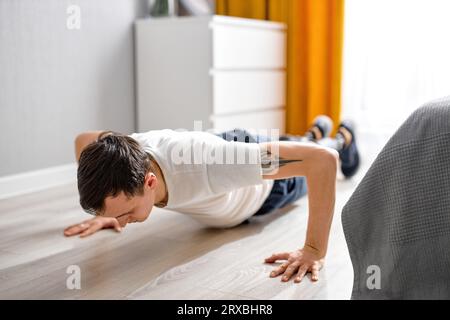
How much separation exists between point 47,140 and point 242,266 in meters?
1.40

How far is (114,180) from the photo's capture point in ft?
4.05

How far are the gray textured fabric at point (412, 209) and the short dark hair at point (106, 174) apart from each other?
20.1 inches

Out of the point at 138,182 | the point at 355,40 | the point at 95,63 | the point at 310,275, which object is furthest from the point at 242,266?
the point at 355,40

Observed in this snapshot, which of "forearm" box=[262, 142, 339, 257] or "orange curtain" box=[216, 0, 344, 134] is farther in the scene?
"orange curtain" box=[216, 0, 344, 134]

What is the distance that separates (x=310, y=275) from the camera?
55.4 inches

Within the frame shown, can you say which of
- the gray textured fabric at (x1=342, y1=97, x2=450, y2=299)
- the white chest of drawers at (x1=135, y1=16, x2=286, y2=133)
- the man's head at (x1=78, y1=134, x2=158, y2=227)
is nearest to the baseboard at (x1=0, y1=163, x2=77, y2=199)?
the white chest of drawers at (x1=135, y1=16, x2=286, y2=133)

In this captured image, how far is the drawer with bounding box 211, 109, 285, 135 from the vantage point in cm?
296

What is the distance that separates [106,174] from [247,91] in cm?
200

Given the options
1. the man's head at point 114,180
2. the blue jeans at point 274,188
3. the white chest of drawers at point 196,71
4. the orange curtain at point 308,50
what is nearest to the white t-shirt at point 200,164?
the man's head at point 114,180

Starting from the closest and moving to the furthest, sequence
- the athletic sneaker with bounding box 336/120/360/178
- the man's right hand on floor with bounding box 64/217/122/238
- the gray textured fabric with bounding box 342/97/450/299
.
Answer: the gray textured fabric with bounding box 342/97/450/299
the man's right hand on floor with bounding box 64/217/122/238
the athletic sneaker with bounding box 336/120/360/178

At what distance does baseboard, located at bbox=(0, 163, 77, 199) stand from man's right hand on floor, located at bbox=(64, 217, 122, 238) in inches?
26.4

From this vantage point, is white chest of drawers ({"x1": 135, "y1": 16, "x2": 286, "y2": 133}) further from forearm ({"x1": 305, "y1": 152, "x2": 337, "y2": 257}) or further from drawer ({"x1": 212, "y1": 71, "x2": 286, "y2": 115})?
forearm ({"x1": 305, "y1": 152, "x2": 337, "y2": 257})

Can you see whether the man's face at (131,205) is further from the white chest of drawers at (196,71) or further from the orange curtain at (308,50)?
the orange curtain at (308,50)

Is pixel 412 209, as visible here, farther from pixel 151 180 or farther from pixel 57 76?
pixel 57 76
